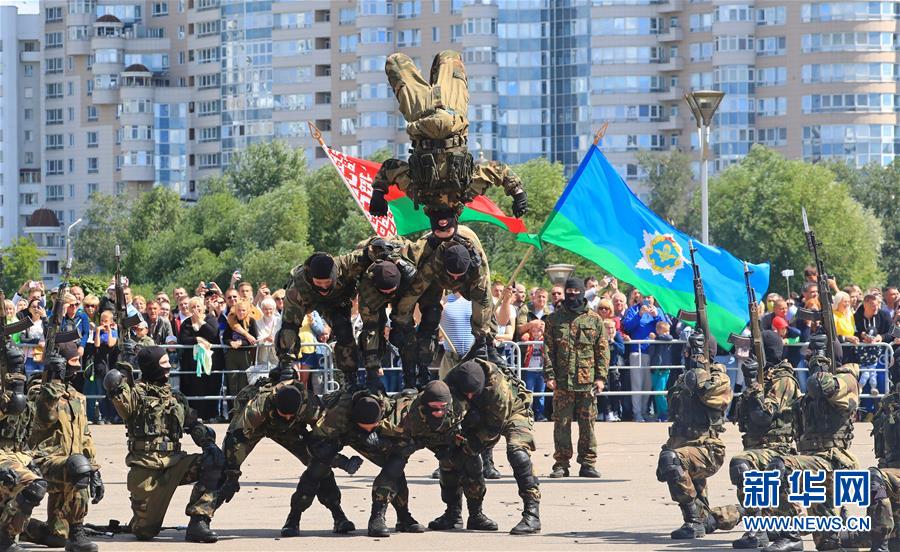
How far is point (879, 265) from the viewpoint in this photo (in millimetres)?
96812

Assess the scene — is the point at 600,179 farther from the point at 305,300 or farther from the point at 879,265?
the point at 879,265

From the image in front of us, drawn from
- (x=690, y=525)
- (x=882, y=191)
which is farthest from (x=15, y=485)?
(x=882, y=191)

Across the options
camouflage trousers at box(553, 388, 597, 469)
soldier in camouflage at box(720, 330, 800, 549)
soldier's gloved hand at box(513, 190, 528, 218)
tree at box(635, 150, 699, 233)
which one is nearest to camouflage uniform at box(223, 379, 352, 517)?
soldier's gloved hand at box(513, 190, 528, 218)

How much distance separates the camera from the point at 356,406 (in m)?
13.3

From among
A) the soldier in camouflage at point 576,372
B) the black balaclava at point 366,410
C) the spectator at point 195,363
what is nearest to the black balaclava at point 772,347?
the black balaclava at point 366,410

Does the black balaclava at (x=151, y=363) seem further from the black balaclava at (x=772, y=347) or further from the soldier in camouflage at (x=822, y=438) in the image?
the black balaclava at (x=772, y=347)

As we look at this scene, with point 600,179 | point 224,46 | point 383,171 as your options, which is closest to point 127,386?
point 383,171

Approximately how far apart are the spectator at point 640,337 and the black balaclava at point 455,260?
985 centimetres

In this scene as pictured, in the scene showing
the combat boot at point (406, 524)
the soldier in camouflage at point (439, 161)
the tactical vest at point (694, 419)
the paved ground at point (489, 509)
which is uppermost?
the soldier in camouflage at point (439, 161)

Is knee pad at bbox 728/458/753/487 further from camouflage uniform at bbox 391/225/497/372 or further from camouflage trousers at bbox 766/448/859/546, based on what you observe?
camouflage uniform at bbox 391/225/497/372

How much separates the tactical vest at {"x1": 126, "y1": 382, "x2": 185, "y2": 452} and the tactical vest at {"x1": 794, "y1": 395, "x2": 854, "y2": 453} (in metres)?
4.64

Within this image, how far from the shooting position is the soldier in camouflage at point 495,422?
1350cm

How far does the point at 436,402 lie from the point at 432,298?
138 cm

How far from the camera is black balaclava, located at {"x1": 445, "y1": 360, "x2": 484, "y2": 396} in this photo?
529 inches
